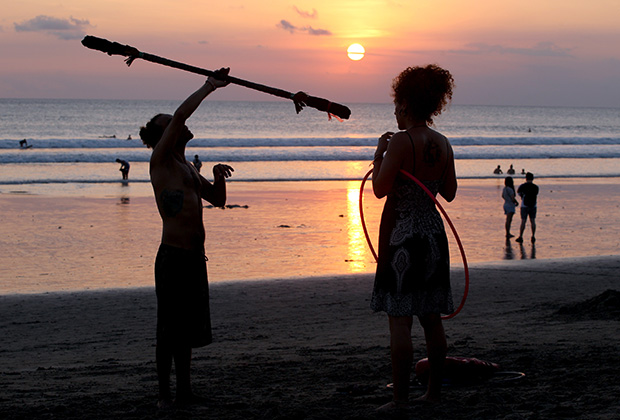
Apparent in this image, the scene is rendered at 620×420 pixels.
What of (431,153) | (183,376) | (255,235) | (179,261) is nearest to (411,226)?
(431,153)

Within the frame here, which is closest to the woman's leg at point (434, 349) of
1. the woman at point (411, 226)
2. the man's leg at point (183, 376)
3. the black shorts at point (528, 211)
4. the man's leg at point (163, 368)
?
the woman at point (411, 226)

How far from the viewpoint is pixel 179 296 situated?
4738mm

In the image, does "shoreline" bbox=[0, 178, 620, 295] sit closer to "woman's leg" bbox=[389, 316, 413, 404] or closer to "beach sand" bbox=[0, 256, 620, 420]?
"beach sand" bbox=[0, 256, 620, 420]

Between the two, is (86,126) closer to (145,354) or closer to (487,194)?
(487,194)

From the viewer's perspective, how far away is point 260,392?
5.25 meters

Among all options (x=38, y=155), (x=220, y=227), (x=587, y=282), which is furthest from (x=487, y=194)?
(x=38, y=155)

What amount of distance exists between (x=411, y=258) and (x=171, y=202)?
153cm

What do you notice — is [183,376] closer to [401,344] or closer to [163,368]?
[163,368]

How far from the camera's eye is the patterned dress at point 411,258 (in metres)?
4.40

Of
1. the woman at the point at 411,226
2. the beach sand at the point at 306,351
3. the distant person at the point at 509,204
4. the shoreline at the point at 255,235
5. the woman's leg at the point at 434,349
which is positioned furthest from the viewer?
the distant person at the point at 509,204

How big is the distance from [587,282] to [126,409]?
298 inches

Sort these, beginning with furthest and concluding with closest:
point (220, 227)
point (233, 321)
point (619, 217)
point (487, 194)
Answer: point (487, 194) → point (619, 217) → point (220, 227) → point (233, 321)

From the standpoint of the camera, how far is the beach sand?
4.71m

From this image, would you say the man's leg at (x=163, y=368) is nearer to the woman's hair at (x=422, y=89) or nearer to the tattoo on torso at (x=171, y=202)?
the tattoo on torso at (x=171, y=202)
